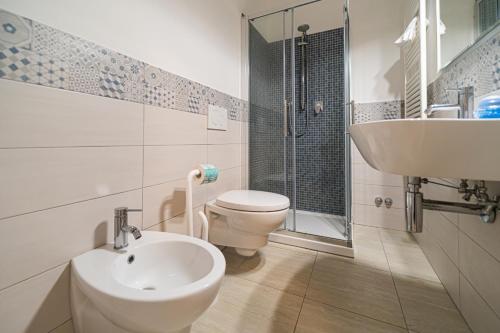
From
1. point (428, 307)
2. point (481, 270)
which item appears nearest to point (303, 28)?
point (481, 270)

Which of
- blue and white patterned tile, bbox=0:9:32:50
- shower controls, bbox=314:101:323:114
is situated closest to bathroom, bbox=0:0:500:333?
blue and white patterned tile, bbox=0:9:32:50

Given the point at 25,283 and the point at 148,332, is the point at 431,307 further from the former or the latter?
the point at 25,283

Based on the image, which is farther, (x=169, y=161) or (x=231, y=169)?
(x=231, y=169)

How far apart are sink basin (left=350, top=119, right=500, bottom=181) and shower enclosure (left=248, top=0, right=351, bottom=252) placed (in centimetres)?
113

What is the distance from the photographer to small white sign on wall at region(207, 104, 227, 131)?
1.41 metres

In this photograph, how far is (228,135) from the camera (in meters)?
1.63

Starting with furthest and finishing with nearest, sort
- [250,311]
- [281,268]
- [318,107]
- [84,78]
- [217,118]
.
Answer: [318,107] < [217,118] < [281,268] < [250,311] < [84,78]

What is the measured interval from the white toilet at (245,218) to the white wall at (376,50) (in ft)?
4.69

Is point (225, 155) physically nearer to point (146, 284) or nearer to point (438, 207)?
point (146, 284)

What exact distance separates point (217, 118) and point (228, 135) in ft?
0.62

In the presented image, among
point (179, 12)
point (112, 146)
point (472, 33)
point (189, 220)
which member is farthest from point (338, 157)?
point (112, 146)

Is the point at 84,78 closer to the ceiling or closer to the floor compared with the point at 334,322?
closer to the ceiling

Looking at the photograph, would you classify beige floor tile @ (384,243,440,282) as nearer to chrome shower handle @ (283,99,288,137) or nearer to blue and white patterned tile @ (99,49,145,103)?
chrome shower handle @ (283,99,288,137)

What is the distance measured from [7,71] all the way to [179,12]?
879 millimetres
